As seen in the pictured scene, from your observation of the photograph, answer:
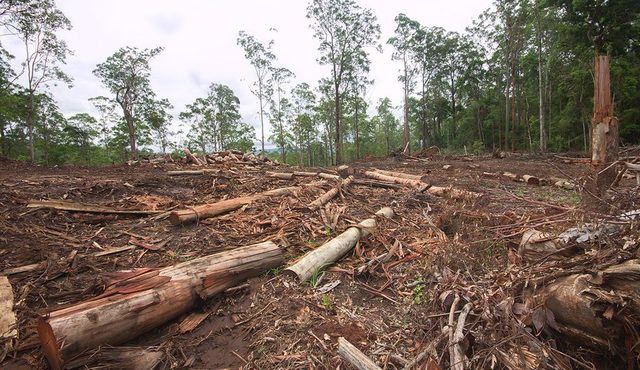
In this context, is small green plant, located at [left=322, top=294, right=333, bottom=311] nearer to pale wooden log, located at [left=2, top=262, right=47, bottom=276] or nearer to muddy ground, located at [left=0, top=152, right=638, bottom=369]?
muddy ground, located at [left=0, top=152, right=638, bottom=369]

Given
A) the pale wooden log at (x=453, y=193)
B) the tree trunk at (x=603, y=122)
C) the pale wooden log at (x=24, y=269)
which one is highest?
the tree trunk at (x=603, y=122)

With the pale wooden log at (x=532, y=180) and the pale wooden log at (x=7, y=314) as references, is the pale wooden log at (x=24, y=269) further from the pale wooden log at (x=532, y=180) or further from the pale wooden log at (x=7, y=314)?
the pale wooden log at (x=532, y=180)

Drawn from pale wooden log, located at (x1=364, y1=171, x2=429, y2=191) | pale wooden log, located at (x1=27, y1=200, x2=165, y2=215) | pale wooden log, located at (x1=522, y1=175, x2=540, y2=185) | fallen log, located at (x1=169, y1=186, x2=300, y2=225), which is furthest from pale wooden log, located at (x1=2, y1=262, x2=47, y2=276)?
pale wooden log, located at (x1=522, y1=175, x2=540, y2=185)

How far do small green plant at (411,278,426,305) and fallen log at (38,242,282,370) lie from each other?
5.69ft

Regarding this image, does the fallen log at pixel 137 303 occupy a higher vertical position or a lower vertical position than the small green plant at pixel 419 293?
higher

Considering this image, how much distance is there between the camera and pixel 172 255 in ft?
13.1

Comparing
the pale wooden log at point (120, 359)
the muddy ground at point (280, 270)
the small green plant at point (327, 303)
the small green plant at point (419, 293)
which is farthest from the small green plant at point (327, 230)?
the pale wooden log at point (120, 359)

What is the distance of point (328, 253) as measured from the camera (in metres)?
3.80

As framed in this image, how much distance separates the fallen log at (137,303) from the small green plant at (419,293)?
1734 millimetres

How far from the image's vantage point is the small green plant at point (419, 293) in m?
2.91

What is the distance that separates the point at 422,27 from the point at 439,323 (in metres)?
33.4

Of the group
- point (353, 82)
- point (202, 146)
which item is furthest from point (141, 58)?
point (353, 82)

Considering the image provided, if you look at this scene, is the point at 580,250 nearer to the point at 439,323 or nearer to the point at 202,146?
the point at 439,323

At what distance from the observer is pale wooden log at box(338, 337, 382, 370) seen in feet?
6.64
